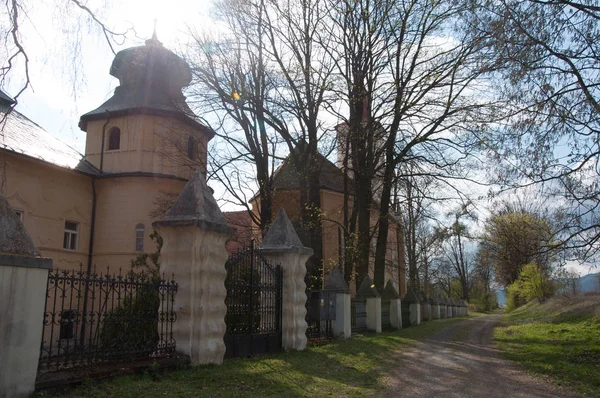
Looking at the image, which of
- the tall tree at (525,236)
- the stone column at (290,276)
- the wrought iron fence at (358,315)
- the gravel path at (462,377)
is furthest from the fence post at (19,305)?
the wrought iron fence at (358,315)

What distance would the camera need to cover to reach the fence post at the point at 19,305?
18.8ft

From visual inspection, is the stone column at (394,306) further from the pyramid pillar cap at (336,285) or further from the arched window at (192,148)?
the arched window at (192,148)

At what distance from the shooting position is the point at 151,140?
2552cm

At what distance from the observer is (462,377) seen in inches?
368

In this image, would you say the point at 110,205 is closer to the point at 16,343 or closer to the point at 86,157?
the point at 86,157

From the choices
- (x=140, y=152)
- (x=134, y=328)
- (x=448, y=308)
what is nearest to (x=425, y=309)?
(x=448, y=308)

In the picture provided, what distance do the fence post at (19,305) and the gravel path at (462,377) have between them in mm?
4905

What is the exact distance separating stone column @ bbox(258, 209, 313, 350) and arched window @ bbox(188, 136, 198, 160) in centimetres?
1264

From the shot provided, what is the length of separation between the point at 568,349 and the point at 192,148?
18.4 meters

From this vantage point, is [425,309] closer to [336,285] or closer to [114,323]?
[336,285]

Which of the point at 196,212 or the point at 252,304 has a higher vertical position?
the point at 196,212

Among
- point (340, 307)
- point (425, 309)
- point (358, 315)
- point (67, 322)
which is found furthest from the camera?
point (425, 309)

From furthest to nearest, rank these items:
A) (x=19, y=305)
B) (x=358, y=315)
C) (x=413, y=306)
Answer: (x=413, y=306)
(x=358, y=315)
(x=19, y=305)

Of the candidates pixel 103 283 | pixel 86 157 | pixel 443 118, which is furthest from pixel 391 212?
pixel 103 283
